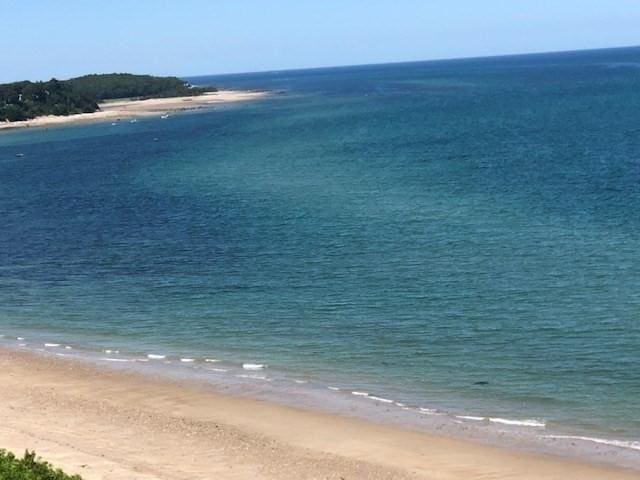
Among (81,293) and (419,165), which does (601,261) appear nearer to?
(81,293)

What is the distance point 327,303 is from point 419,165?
38480 mm

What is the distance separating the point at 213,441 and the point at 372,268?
16.9 metres

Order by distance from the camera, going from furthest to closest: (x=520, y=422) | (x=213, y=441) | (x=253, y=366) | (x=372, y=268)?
(x=372, y=268)
(x=253, y=366)
(x=520, y=422)
(x=213, y=441)

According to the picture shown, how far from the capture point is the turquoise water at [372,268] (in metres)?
26.5

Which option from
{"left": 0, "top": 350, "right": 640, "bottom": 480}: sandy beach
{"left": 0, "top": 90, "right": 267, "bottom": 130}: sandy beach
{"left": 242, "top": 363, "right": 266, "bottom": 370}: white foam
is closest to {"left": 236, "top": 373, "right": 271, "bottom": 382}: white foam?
{"left": 242, "top": 363, "right": 266, "bottom": 370}: white foam

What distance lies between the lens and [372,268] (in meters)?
38.0

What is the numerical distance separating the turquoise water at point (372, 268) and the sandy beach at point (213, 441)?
8.14ft

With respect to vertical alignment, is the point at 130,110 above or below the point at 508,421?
above

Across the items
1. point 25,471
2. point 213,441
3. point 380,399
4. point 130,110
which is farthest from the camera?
point 130,110

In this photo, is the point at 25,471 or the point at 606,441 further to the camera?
the point at 606,441

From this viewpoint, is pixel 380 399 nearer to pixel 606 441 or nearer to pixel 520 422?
pixel 520 422

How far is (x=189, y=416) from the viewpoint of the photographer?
24047mm

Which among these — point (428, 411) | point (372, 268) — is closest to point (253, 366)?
point (428, 411)

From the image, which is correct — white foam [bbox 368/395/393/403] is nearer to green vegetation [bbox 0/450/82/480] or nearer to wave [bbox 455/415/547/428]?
wave [bbox 455/415/547/428]
